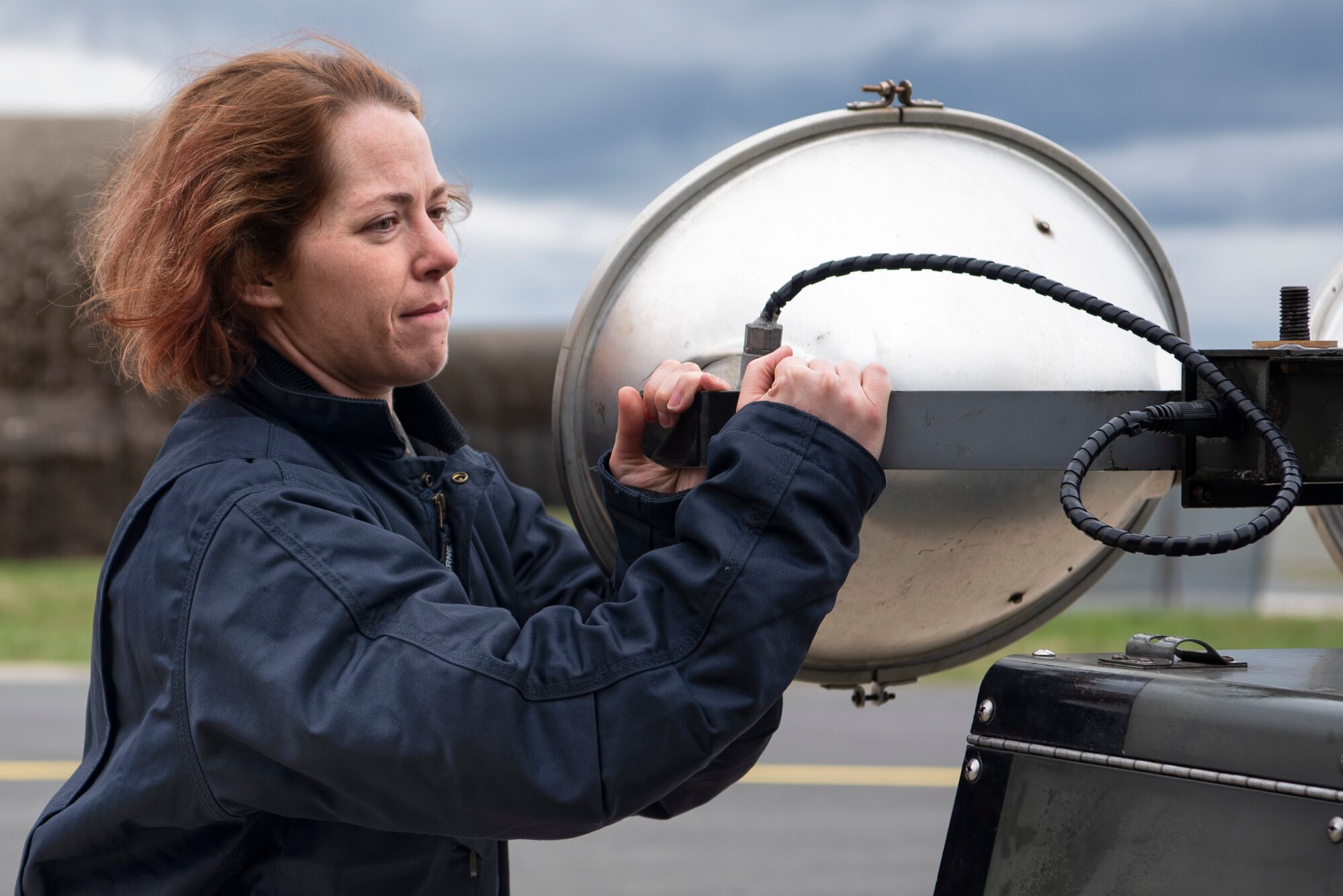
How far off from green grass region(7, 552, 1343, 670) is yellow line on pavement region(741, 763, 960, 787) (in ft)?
5.26

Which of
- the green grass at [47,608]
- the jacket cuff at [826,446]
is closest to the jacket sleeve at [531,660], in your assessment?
the jacket cuff at [826,446]

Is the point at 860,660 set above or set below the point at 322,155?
below

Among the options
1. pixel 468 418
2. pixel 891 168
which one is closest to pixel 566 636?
pixel 891 168

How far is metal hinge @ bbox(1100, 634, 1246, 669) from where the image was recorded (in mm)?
1161

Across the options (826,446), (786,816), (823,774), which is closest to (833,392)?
(826,446)

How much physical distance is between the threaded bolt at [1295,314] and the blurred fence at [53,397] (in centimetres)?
975

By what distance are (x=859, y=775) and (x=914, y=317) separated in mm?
5169

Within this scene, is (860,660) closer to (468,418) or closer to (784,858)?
(784,858)

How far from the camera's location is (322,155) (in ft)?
4.43

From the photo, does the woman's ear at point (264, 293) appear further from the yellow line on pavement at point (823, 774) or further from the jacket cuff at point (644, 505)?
the yellow line on pavement at point (823, 774)

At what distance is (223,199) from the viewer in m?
1.34

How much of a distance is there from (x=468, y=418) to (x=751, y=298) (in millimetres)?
10177

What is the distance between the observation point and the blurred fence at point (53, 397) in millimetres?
10523

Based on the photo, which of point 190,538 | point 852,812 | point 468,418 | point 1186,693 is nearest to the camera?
point 1186,693
